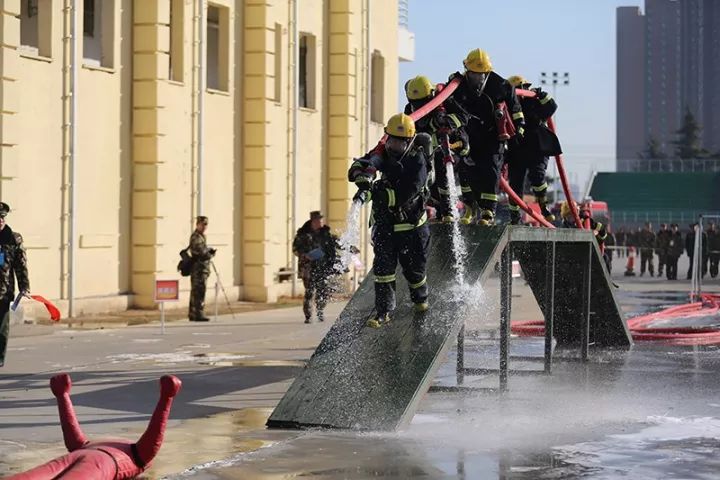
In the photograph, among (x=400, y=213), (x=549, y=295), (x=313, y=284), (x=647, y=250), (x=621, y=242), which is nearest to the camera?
(x=400, y=213)

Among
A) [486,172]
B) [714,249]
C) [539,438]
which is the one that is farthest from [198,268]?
[714,249]

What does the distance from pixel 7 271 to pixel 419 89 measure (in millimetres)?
5039

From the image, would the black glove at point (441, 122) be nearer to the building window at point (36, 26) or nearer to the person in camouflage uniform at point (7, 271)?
the person in camouflage uniform at point (7, 271)

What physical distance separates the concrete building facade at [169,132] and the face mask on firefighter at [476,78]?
31.7ft

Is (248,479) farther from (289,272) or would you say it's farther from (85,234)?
(289,272)

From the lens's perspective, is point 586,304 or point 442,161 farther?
point 586,304

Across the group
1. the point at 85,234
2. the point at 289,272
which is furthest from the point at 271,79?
the point at 85,234

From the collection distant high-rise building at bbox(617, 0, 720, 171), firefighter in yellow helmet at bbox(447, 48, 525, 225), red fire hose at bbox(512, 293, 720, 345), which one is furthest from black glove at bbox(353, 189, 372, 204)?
distant high-rise building at bbox(617, 0, 720, 171)

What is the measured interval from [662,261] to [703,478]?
38330 millimetres

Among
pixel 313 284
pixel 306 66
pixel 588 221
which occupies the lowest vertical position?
pixel 313 284

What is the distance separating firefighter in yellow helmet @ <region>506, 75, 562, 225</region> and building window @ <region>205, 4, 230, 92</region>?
14080 mm

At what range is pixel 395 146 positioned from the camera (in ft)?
39.1

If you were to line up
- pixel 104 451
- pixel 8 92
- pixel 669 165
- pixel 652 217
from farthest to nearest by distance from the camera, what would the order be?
pixel 669 165 < pixel 652 217 < pixel 8 92 < pixel 104 451

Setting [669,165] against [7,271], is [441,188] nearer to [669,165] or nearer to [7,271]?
[7,271]
